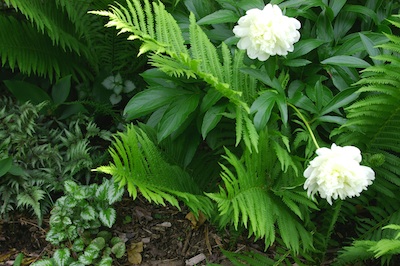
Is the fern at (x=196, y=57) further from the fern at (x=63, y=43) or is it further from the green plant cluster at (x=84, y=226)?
the fern at (x=63, y=43)

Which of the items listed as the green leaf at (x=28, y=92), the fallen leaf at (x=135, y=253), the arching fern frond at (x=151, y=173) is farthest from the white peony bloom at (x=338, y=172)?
the green leaf at (x=28, y=92)

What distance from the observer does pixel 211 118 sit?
64.9 inches

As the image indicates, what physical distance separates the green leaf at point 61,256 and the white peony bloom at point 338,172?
3.22 ft

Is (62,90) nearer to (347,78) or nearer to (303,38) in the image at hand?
(303,38)

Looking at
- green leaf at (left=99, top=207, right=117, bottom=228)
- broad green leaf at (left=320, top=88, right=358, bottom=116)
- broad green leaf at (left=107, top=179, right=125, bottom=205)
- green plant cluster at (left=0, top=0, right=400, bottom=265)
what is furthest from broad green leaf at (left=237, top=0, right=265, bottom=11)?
green leaf at (left=99, top=207, right=117, bottom=228)

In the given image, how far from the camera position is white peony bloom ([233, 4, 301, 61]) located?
1413 millimetres

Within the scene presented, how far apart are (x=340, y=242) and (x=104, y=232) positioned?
946 mm

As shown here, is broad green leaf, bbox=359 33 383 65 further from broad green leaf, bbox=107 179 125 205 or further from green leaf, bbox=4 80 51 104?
green leaf, bbox=4 80 51 104

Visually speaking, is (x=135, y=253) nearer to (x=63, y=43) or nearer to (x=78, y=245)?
(x=78, y=245)

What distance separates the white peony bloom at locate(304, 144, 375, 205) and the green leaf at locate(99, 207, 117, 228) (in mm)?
854

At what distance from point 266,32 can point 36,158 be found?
1.20m

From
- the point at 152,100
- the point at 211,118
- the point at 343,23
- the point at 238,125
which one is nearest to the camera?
the point at 238,125

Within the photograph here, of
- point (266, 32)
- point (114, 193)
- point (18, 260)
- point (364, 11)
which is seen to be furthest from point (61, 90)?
point (364, 11)

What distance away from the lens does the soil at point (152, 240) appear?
2.03 m
